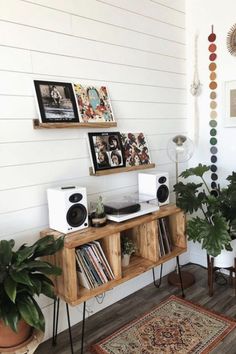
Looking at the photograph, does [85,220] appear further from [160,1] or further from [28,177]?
[160,1]

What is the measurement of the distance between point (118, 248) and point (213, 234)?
2.30ft

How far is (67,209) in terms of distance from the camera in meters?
1.80

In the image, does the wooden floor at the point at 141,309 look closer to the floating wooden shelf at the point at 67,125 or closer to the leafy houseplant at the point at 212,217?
the leafy houseplant at the point at 212,217

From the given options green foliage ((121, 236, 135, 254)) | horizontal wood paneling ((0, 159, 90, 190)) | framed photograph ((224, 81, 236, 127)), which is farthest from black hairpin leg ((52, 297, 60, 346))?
framed photograph ((224, 81, 236, 127))

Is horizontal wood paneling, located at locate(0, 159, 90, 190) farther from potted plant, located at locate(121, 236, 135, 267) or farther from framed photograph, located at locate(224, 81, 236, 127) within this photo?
framed photograph, located at locate(224, 81, 236, 127)

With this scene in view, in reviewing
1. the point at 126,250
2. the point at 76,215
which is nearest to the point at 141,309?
the point at 126,250

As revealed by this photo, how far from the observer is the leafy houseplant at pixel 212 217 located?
2.12 m

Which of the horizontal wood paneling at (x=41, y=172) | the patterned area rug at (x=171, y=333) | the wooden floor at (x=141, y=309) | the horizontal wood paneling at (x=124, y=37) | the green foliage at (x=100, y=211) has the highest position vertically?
the horizontal wood paneling at (x=124, y=37)

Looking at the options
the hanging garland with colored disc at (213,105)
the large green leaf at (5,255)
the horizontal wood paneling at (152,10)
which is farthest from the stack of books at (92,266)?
the horizontal wood paneling at (152,10)

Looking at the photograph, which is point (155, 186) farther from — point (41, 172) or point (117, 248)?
point (41, 172)

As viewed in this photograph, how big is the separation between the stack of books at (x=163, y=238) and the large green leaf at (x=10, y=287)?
125 cm

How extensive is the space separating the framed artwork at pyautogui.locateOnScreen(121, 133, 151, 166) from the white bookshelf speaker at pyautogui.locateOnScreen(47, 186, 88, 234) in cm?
65

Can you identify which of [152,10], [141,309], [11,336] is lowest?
[141,309]

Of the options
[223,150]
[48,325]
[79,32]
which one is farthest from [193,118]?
[48,325]
